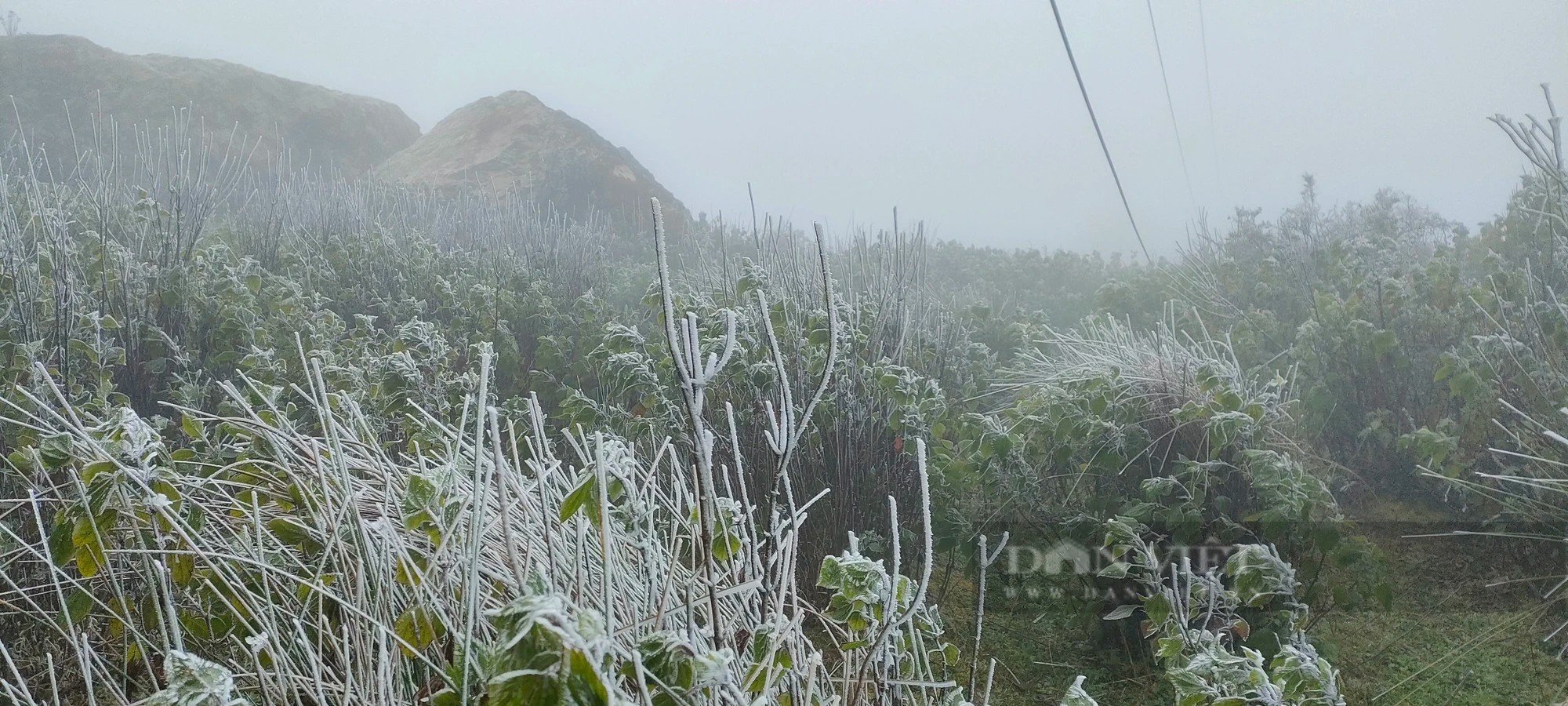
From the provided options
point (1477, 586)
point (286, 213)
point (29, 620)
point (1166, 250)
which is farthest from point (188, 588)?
point (1166, 250)

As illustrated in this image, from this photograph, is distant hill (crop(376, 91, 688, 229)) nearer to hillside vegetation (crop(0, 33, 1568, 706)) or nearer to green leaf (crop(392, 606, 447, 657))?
hillside vegetation (crop(0, 33, 1568, 706))

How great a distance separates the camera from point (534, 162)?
739 centimetres

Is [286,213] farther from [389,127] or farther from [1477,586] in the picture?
[389,127]

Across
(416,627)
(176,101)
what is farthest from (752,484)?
(176,101)

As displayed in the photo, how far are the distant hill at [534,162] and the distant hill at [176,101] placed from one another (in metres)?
0.87

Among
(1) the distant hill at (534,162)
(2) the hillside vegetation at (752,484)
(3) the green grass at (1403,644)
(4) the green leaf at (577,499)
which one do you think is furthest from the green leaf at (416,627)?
(1) the distant hill at (534,162)

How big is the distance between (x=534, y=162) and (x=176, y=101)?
122 inches

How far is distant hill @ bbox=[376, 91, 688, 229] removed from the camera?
23.6ft

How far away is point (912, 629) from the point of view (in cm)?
88

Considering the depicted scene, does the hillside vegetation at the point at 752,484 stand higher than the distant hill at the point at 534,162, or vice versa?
the distant hill at the point at 534,162

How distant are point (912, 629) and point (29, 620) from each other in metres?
1.47

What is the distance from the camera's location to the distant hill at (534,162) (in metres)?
7.20

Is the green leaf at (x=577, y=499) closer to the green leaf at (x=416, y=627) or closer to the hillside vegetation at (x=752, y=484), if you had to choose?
the hillside vegetation at (x=752, y=484)

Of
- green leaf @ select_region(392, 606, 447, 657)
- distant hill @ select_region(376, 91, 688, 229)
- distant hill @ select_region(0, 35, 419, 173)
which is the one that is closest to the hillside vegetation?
green leaf @ select_region(392, 606, 447, 657)
